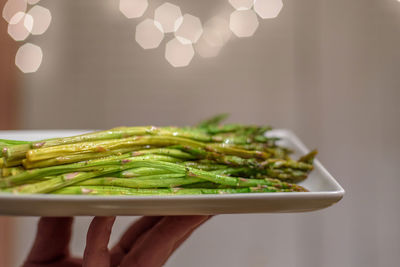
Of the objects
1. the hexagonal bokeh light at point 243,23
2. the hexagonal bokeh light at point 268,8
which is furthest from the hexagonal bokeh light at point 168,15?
the hexagonal bokeh light at point 268,8

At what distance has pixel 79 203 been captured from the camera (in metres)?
0.98

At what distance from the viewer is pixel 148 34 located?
310cm

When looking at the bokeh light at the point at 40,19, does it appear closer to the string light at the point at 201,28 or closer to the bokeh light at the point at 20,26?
the bokeh light at the point at 20,26

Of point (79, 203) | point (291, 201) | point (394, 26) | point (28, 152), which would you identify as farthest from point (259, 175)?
point (394, 26)

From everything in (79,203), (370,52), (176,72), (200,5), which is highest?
(200,5)

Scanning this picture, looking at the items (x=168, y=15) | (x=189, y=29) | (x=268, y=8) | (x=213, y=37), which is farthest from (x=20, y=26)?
(x=268, y=8)

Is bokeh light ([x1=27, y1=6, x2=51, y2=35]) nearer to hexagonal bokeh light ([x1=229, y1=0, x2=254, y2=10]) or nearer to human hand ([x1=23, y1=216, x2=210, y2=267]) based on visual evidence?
hexagonal bokeh light ([x1=229, y1=0, x2=254, y2=10])

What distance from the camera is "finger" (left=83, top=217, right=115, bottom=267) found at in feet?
3.70

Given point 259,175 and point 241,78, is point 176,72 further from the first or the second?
point 259,175

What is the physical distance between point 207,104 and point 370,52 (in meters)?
1.44

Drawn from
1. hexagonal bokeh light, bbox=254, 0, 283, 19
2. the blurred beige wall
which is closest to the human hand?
the blurred beige wall

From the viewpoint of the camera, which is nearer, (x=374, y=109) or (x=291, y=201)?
(x=291, y=201)

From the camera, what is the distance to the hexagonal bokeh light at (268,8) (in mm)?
3039

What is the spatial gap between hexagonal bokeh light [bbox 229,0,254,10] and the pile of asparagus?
1846mm
